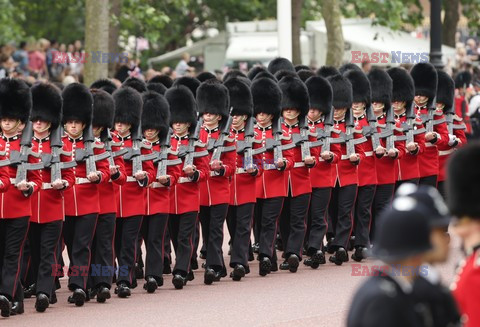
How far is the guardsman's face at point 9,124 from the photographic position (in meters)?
10.2

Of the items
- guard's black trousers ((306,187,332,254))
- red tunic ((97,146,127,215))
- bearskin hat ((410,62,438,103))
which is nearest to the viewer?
red tunic ((97,146,127,215))

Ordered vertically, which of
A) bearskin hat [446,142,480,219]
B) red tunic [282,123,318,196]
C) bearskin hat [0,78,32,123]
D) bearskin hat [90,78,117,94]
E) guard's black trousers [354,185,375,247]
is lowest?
guard's black trousers [354,185,375,247]

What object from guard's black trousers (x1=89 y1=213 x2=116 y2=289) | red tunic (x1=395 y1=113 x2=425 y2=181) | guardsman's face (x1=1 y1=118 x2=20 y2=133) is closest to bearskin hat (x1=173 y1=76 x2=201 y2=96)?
red tunic (x1=395 y1=113 x2=425 y2=181)

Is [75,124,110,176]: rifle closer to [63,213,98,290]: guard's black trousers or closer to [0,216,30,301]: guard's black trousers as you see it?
[63,213,98,290]: guard's black trousers

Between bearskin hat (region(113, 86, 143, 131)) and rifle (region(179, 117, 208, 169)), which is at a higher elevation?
bearskin hat (region(113, 86, 143, 131))

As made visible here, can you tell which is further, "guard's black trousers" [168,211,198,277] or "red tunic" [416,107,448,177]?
"red tunic" [416,107,448,177]

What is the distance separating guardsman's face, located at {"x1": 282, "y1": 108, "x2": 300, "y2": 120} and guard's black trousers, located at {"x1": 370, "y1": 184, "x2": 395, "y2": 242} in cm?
129

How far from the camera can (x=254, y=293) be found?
11047mm

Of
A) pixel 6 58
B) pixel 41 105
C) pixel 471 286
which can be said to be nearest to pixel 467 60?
pixel 6 58

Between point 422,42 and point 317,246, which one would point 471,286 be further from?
point 422,42

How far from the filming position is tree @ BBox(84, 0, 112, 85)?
1964 centimetres

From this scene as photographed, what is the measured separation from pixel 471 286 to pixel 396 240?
524 mm

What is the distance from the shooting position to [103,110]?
11211mm

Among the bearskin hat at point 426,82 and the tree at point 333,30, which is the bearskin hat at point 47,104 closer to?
the bearskin hat at point 426,82
